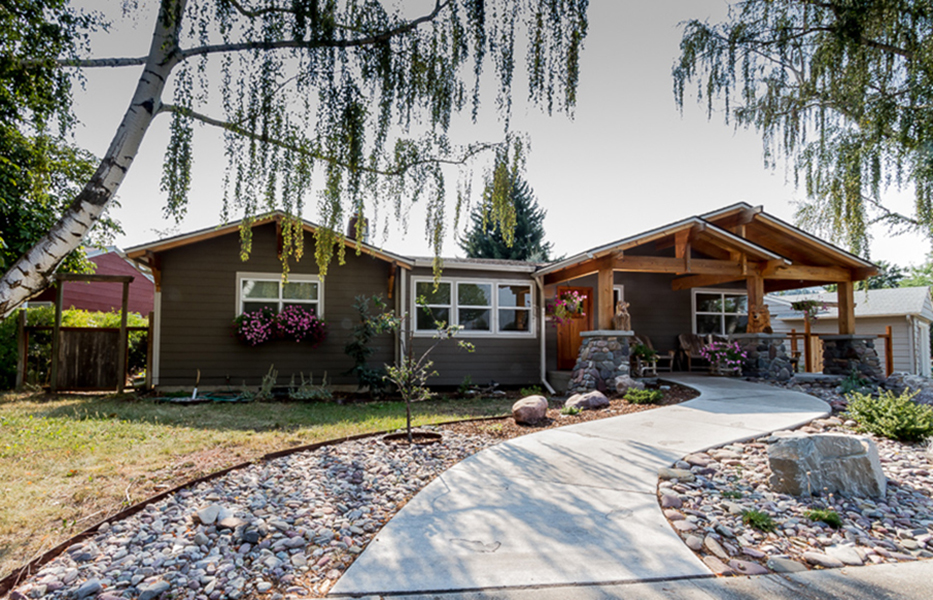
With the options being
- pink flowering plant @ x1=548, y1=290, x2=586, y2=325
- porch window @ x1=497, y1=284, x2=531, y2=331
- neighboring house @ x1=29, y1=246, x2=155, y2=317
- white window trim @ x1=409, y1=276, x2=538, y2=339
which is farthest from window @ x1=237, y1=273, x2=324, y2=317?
neighboring house @ x1=29, y1=246, x2=155, y2=317

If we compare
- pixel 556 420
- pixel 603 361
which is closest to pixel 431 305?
pixel 603 361

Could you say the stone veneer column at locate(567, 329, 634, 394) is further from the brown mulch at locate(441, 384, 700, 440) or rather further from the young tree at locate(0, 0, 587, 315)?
the young tree at locate(0, 0, 587, 315)

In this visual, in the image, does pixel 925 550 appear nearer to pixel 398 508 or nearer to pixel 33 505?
pixel 398 508

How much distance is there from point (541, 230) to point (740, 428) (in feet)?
59.2

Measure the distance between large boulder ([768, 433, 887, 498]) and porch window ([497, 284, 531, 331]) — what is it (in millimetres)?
7175

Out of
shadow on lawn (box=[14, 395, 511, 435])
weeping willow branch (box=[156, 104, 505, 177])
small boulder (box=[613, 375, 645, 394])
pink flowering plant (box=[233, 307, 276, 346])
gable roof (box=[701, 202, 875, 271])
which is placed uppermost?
gable roof (box=[701, 202, 875, 271])

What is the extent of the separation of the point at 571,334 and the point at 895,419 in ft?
22.0

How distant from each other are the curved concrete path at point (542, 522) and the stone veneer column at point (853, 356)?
6081 mm

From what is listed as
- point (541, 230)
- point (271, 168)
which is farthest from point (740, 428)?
point (541, 230)

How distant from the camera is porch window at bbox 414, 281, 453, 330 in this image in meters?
10.3

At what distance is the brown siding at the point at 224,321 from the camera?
9.20 m

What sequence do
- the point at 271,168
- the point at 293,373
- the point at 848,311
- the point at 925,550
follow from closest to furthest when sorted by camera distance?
1. the point at 925,550
2. the point at 271,168
3. the point at 293,373
4. the point at 848,311

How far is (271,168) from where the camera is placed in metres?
3.52

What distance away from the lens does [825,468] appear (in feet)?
12.0
